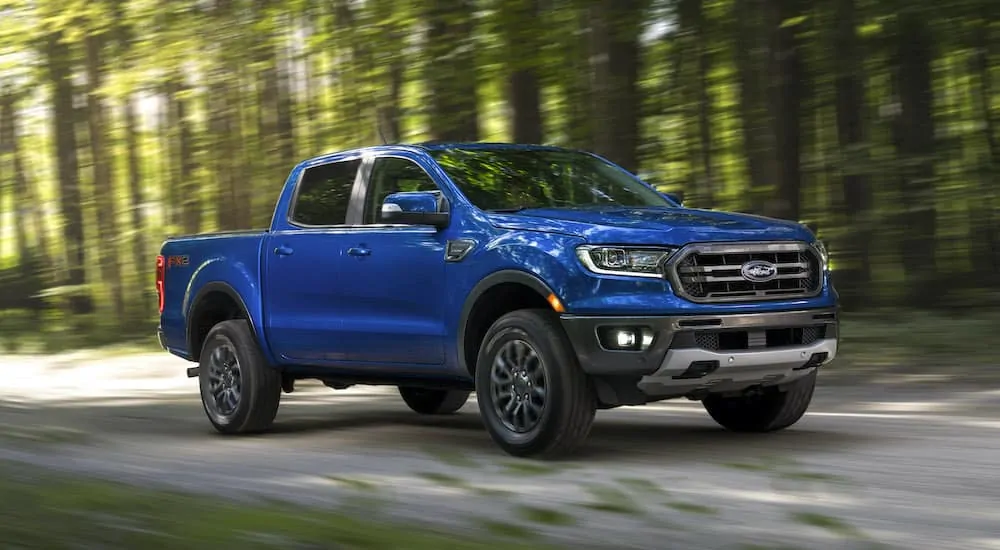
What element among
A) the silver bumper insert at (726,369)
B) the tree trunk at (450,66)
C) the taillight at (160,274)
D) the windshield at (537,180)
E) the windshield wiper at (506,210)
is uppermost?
the tree trunk at (450,66)

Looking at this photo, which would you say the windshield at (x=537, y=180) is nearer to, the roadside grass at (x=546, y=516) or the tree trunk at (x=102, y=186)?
the roadside grass at (x=546, y=516)

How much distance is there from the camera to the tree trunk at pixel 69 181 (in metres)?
26.8

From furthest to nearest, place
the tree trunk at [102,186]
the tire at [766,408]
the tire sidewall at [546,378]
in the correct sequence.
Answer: the tree trunk at [102,186] < the tire at [766,408] < the tire sidewall at [546,378]

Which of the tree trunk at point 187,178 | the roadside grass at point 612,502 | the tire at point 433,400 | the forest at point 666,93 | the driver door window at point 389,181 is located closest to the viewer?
the roadside grass at point 612,502

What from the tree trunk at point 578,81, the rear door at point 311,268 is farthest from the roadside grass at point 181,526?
the tree trunk at point 578,81

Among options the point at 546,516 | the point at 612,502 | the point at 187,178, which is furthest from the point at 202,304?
the point at 187,178

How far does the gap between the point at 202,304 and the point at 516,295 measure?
3.23 metres

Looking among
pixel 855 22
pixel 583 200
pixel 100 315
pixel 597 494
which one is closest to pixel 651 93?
pixel 855 22

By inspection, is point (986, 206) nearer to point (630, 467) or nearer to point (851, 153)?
point (851, 153)

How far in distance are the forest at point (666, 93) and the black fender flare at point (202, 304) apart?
2230 millimetres

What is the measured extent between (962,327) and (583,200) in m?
5.86

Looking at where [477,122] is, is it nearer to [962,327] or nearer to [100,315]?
[962,327]

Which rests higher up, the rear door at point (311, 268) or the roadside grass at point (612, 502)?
the rear door at point (311, 268)

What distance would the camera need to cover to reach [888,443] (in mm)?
8336
